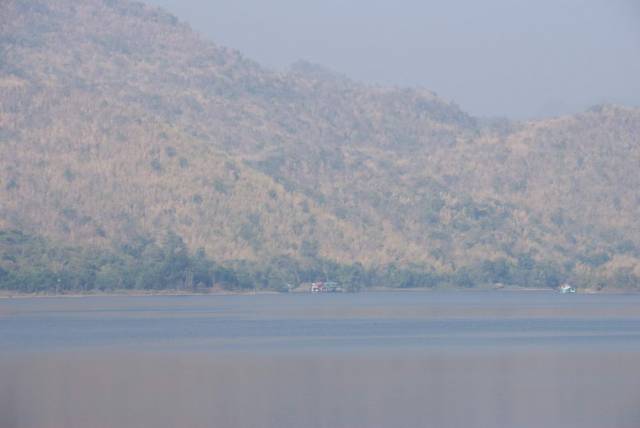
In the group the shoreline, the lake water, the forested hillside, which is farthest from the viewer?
the forested hillside

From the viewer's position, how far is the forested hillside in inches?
4427

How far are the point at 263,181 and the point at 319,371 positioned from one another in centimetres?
9091

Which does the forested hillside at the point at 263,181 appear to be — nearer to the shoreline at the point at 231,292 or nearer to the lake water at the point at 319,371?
the shoreline at the point at 231,292

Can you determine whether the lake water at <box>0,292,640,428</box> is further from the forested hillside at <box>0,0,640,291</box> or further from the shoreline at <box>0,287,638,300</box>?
the forested hillside at <box>0,0,640,291</box>

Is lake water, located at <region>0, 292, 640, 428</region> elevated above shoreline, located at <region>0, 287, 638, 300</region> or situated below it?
above

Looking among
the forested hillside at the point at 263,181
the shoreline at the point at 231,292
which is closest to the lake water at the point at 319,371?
the shoreline at the point at 231,292

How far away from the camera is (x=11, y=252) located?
102 meters

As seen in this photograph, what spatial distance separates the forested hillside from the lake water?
38.5 meters

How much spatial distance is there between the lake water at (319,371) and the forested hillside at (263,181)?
38500mm

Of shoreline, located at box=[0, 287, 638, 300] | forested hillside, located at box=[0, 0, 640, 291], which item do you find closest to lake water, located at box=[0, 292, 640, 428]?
shoreline, located at box=[0, 287, 638, 300]

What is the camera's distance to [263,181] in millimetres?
130250

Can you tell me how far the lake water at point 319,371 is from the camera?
29812 millimetres

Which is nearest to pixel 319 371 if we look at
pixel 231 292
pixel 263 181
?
pixel 231 292

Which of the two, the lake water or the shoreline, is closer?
the lake water
